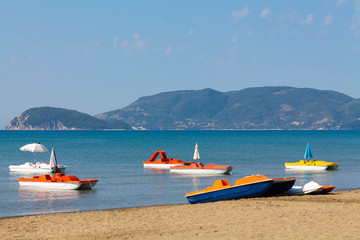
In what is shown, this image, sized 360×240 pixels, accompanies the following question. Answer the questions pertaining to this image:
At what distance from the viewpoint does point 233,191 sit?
2478 centimetres

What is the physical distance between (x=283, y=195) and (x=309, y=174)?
19.9m

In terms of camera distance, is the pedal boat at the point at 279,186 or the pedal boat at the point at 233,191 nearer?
the pedal boat at the point at 233,191

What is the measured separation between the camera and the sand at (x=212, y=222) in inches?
643

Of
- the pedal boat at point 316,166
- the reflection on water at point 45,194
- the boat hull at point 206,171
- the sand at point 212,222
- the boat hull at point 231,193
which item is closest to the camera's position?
the sand at point 212,222

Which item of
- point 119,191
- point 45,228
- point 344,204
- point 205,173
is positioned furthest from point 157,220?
point 205,173

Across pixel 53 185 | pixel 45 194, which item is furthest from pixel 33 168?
pixel 45 194

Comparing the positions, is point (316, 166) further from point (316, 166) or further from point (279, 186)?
point (279, 186)

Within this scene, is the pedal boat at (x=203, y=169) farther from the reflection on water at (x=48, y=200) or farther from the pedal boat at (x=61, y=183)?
the reflection on water at (x=48, y=200)

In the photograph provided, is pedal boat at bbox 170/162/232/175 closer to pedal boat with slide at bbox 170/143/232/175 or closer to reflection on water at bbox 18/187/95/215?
pedal boat with slide at bbox 170/143/232/175

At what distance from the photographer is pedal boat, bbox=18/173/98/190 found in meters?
32.4

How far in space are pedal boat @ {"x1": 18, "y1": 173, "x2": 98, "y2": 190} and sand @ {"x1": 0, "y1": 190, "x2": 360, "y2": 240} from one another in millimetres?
9705

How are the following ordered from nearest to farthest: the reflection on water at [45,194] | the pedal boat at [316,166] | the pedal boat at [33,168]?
the reflection on water at [45,194]
the pedal boat at [33,168]
the pedal boat at [316,166]

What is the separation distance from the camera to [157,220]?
19.8m

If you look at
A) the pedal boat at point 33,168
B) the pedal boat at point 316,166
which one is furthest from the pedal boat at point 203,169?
the pedal boat at point 33,168
